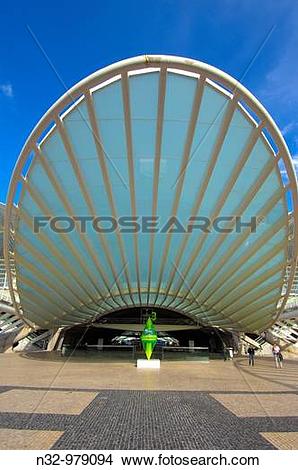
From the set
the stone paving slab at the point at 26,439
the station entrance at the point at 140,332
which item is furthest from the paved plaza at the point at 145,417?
the station entrance at the point at 140,332

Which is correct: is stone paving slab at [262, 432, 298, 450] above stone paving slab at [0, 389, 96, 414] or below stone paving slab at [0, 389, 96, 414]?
above

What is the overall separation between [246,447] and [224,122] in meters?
11.2

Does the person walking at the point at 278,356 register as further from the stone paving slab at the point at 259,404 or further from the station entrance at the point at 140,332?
the stone paving slab at the point at 259,404

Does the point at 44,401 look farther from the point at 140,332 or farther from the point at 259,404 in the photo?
the point at 140,332

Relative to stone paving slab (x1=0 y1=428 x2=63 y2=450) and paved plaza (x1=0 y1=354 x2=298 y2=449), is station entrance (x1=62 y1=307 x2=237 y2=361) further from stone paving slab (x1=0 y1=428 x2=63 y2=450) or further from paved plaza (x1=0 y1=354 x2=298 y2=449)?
stone paving slab (x1=0 y1=428 x2=63 y2=450)

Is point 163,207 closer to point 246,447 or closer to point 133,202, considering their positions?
point 133,202

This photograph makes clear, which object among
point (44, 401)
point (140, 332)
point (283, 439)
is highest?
point (140, 332)

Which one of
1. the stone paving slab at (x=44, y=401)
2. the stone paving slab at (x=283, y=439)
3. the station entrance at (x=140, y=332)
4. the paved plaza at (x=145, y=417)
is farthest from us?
the station entrance at (x=140, y=332)

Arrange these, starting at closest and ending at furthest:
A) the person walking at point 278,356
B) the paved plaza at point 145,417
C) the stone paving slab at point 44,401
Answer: the paved plaza at point 145,417, the stone paving slab at point 44,401, the person walking at point 278,356

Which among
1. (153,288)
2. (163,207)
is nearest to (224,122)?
(163,207)

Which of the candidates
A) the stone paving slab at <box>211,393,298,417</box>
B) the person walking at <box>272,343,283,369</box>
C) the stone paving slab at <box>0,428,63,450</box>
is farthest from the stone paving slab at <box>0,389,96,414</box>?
the person walking at <box>272,343,283,369</box>

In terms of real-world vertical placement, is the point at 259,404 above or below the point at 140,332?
below

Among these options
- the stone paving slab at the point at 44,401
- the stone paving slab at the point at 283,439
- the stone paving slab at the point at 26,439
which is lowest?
the stone paving slab at the point at 44,401

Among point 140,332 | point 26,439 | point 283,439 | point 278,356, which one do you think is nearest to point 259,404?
point 283,439
